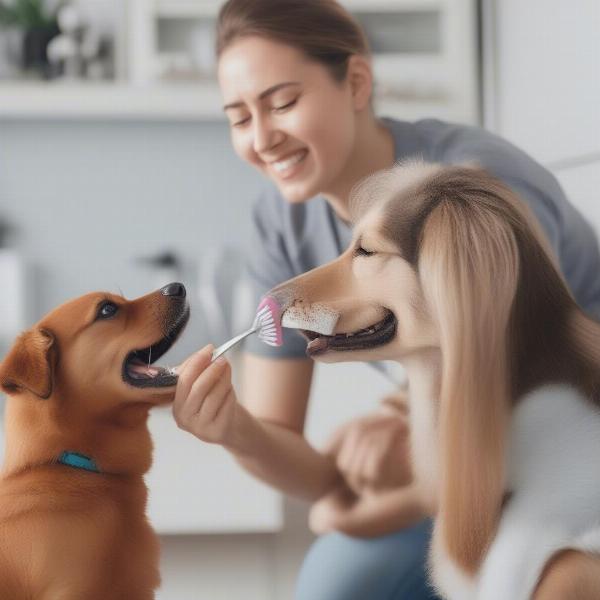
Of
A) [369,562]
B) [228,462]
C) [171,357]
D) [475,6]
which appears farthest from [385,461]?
[475,6]

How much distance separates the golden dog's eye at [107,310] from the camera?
543 mm

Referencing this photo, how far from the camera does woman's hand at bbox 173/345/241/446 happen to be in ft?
1.77

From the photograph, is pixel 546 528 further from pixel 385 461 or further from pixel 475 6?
pixel 475 6

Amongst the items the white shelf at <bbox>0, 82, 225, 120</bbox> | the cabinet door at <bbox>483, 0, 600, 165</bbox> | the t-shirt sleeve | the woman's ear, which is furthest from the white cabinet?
the woman's ear

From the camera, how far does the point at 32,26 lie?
159 centimetres

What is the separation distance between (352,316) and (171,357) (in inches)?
22.8

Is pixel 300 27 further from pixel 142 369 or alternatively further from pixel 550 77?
pixel 550 77

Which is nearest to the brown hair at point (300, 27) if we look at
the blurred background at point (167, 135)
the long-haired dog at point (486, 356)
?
the long-haired dog at point (486, 356)

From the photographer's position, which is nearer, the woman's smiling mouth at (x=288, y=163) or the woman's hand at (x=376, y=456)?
the woman's smiling mouth at (x=288, y=163)

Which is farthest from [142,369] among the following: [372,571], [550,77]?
[550,77]

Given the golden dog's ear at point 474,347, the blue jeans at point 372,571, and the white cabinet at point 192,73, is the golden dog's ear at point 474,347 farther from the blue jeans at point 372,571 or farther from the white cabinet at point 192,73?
the white cabinet at point 192,73

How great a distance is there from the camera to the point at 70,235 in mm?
1604

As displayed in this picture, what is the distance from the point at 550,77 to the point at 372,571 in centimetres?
57

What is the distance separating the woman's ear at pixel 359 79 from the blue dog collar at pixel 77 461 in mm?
340
